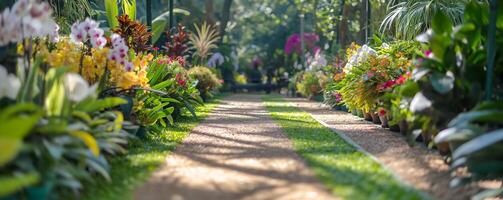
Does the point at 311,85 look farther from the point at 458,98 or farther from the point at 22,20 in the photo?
the point at 22,20

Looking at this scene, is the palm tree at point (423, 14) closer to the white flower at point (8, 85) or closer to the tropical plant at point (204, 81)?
the tropical plant at point (204, 81)

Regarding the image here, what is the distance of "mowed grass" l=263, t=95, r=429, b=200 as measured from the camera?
5142 millimetres

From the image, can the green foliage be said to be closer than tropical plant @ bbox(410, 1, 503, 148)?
No

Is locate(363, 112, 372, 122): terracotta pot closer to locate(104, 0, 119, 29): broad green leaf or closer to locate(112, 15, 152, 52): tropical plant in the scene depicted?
locate(112, 15, 152, 52): tropical plant

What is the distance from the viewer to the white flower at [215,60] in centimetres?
2711

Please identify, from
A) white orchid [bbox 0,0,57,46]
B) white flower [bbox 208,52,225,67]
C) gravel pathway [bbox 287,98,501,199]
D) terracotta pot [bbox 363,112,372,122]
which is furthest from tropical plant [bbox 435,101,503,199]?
white flower [bbox 208,52,225,67]

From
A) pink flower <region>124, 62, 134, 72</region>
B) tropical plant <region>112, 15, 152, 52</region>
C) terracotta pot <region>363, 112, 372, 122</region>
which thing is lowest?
terracotta pot <region>363, 112, 372, 122</region>

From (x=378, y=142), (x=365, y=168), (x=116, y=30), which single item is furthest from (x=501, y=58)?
(x=116, y=30)

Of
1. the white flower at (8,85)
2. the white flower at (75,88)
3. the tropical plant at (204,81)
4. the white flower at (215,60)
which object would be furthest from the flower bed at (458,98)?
the white flower at (215,60)

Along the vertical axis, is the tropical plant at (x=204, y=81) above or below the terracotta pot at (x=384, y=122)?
above

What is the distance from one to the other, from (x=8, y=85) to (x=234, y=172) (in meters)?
2.05

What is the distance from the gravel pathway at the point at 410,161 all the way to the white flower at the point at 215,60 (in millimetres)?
16945

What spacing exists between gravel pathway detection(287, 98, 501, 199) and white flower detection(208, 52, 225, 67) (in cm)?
1694

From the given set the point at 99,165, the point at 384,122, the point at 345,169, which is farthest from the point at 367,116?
the point at 99,165
